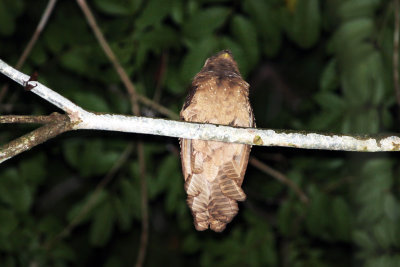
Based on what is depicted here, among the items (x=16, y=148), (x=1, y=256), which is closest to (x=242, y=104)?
(x=16, y=148)

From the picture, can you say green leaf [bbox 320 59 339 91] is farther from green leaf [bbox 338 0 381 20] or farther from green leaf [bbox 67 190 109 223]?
green leaf [bbox 67 190 109 223]

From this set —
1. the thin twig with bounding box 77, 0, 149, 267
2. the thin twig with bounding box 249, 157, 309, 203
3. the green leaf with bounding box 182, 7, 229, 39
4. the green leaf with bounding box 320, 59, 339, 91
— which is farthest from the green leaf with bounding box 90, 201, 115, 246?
the green leaf with bounding box 320, 59, 339, 91

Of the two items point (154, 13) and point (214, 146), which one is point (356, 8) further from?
point (214, 146)

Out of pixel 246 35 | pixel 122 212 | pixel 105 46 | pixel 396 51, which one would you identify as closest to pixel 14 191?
pixel 122 212

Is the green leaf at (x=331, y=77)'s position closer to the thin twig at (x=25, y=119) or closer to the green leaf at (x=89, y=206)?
the green leaf at (x=89, y=206)

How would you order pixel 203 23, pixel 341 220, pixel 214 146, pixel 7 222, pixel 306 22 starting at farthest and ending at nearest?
pixel 7 222, pixel 341 220, pixel 306 22, pixel 203 23, pixel 214 146

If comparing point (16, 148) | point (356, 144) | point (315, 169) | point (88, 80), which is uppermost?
point (88, 80)

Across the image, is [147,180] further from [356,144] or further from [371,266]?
[356,144]
